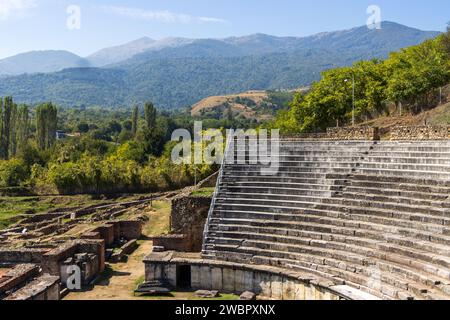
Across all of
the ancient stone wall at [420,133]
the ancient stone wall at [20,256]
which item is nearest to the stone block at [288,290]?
the ancient stone wall at [420,133]

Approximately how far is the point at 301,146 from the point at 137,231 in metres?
8.78

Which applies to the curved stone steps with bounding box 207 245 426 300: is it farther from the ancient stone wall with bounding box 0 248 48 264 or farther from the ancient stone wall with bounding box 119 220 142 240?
the ancient stone wall with bounding box 119 220 142 240

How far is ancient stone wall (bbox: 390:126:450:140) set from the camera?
55.2 ft

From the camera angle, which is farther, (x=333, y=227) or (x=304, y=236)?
(x=304, y=236)

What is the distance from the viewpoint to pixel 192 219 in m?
18.5

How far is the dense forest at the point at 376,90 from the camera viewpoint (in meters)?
27.3

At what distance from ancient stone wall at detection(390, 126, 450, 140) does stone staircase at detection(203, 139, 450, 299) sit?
1.49 m

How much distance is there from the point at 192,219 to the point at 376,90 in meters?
17.7

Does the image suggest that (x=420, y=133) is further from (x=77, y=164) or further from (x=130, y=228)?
(x=77, y=164)

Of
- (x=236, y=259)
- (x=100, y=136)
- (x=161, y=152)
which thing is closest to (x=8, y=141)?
(x=161, y=152)

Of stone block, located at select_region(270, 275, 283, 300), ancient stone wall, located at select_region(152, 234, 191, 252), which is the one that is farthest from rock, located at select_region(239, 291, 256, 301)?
ancient stone wall, located at select_region(152, 234, 191, 252)

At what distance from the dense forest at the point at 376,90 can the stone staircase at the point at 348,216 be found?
463 inches

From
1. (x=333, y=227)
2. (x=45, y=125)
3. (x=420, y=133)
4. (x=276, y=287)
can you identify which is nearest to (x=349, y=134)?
(x=420, y=133)

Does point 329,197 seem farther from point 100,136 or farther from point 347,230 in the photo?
point 100,136
